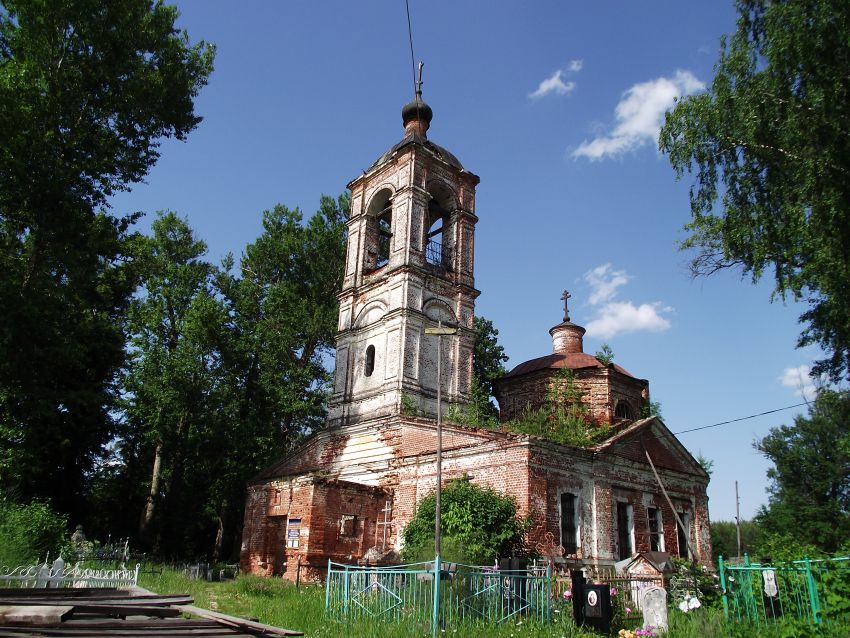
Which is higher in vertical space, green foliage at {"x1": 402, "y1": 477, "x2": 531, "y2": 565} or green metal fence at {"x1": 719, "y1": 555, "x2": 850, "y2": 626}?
green foliage at {"x1": 402, "y1": 477, "x2": 531, "y2": 565}

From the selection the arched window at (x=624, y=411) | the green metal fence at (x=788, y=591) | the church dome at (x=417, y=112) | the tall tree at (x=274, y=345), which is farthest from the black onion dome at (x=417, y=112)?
the green metal fence at (x=788, y=591)

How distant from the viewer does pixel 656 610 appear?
9.33 m

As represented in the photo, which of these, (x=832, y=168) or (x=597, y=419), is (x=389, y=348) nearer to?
(x=597, y=419)

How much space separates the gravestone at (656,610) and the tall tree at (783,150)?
26.0ft

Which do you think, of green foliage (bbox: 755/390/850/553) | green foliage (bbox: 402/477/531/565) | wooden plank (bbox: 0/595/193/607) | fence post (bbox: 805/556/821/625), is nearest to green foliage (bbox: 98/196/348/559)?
green foliage (bbox: 402/477/531/565)

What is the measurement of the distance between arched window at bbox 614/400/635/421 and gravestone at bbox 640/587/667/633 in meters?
14.4

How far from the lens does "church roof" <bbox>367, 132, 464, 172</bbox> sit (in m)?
24.3

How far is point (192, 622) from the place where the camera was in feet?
23.1

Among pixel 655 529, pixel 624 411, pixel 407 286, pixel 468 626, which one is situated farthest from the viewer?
pixel 624 411

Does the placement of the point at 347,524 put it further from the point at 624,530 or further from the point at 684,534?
the point at 684,534

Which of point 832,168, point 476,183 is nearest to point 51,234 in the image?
point 476,183

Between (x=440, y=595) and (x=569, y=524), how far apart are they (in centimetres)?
790

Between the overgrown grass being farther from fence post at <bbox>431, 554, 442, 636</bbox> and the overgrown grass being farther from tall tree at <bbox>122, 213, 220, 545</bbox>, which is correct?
tall tree at <bbox>122, 213, 220, 545</bbox>

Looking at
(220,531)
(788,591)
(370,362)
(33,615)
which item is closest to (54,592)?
(33,615)
